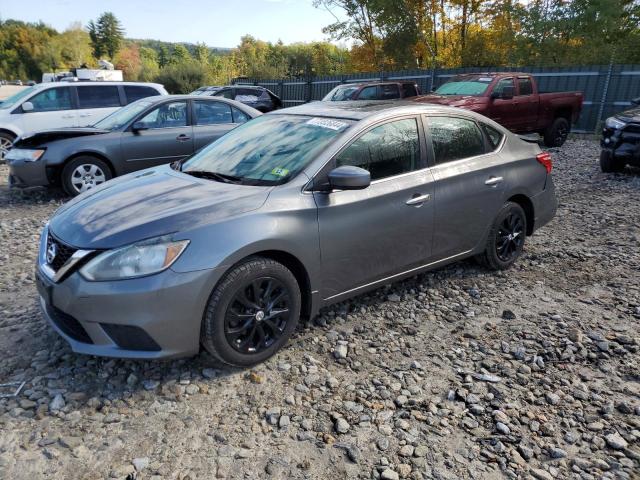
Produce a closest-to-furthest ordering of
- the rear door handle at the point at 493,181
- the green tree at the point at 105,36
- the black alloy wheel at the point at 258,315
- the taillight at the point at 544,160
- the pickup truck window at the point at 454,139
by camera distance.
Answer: the black alloy wheel at the point at 258,315 → the pickup truck window at the point at 454,139 → the rear door handle at the point at 493,181 → the taillight at the point at 544,160 → the green tree at the point at 105,36

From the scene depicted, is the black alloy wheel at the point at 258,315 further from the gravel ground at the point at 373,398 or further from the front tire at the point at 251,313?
the gravel ground at the point at 373,398

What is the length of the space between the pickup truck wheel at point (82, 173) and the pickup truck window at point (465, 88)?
26.8 feet

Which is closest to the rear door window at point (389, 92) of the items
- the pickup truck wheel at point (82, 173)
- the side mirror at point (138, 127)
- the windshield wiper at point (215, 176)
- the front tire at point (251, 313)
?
the side mirror at point (138, 127)

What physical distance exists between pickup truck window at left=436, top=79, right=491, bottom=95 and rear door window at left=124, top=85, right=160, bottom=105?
22.4 ft

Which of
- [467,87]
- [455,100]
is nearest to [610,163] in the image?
[455,100]

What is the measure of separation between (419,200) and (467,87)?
8.99m

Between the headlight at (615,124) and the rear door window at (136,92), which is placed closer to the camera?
the headlight at (615,124)

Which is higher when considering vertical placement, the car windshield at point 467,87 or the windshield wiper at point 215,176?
the car windshield at point 467,87

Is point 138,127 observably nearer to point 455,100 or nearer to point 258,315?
point 258,315

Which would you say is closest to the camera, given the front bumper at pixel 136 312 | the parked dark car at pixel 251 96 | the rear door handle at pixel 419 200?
the front bumper at pixel 136 312

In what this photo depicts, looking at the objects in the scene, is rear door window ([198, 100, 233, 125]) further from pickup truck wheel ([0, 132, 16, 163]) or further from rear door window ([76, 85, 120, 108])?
pickup truck wheel ([0, 132, 16, 163])

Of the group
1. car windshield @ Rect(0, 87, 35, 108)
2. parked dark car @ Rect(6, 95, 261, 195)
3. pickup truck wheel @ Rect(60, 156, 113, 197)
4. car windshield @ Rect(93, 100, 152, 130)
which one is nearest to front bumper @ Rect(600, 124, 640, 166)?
parked dark car @ Rect(6, 95, 261, 195)

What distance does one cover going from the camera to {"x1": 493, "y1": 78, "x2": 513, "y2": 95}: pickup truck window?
11230mm

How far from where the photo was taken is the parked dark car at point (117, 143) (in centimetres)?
685
